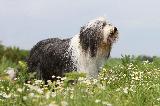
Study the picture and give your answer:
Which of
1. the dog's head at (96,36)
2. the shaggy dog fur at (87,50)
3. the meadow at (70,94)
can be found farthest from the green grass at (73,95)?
the dog's head at (96,36)

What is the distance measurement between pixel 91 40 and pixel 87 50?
25 centimetres

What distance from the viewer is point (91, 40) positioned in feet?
43.2

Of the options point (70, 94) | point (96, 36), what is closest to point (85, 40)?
point (96, 36)

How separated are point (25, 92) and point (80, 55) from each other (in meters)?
5.35

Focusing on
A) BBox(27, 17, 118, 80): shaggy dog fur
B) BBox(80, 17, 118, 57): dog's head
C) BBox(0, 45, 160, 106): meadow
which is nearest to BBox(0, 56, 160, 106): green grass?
BBox(0, 45, 160, 106): meadow

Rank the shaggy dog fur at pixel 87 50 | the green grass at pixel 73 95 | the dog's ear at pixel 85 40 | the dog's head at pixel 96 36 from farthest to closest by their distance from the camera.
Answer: the dog's ear at pixel 85 40
the shaggy dog fur at pixel 87 50
the dog's head at pixel 96 36
the green grass at pixel 73 95

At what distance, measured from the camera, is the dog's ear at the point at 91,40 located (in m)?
13.1

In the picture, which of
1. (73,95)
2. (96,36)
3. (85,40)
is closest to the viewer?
(73,95)

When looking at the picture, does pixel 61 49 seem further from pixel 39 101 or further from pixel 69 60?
pixel 39 101

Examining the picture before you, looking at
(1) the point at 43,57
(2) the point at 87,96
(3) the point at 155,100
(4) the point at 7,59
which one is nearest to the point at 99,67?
(1) the point at 43,57

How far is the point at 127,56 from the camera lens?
50.6 feet

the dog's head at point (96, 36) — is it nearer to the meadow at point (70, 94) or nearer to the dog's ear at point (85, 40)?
the dog's ear at point (85, 40)

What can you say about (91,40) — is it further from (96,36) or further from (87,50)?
(87,50)

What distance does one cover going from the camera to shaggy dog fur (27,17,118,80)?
513 inches
